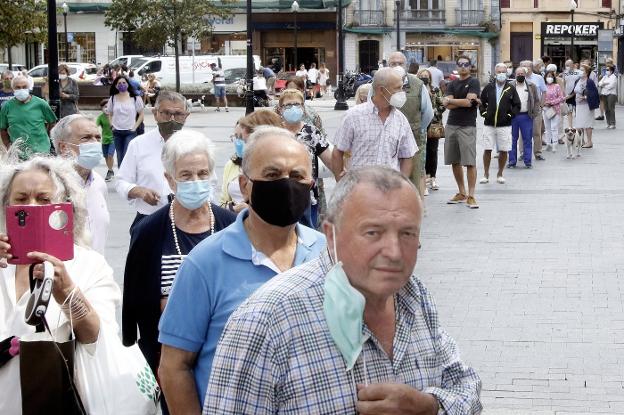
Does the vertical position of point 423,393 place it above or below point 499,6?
below

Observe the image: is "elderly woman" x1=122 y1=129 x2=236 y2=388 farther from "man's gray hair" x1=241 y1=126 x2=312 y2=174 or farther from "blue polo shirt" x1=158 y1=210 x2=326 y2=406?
"blue polo shirt" x1=158 y1=210 x2=326 y2=406

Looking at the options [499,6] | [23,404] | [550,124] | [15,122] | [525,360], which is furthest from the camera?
[499,6]

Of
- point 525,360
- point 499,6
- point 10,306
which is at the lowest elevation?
point 525,360

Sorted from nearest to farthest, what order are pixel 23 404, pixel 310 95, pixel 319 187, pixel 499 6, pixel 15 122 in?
pixel 23 404, pixel 319 187, pixel 15 122, pixel 310 95, pixel 499 6

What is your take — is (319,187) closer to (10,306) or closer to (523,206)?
(10,306)

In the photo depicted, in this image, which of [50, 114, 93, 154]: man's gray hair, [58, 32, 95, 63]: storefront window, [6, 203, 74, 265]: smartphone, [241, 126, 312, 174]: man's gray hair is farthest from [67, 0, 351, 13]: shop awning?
[6, 203, 74, 265]: smartphone

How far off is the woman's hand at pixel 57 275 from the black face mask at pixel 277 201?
65 cm

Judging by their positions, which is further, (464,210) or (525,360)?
(464,210)

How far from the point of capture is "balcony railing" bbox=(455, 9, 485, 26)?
69625mm

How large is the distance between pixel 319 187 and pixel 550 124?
1561 cm

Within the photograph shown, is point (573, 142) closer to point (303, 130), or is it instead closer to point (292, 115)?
Answer: point (303, 130)

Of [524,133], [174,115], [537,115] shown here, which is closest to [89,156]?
[174,115]

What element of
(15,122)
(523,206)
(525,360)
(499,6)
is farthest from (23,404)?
(499,6)

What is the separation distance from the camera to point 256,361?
8.89ft
